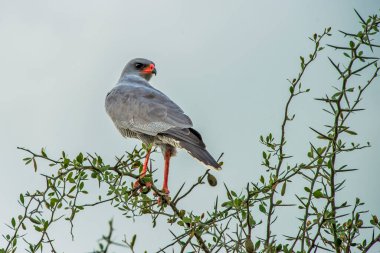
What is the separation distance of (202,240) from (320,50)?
157 centimetres

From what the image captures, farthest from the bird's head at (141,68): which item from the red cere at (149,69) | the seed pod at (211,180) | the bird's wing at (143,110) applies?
the seed pod at (211,180)

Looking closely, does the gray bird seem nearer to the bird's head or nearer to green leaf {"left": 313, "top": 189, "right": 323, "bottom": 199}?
the bird's head

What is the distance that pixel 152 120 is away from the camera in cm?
757

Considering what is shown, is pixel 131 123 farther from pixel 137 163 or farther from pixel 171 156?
pixel 137 163

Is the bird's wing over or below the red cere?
below

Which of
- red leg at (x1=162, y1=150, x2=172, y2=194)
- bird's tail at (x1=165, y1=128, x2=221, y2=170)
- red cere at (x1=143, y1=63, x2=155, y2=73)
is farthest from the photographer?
red cere at (x1=143, y1=63, x2=155, y2=73)

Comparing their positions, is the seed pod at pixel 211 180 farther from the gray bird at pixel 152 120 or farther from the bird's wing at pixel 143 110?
the bird's wing at pixel 143 110

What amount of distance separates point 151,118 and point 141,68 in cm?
217

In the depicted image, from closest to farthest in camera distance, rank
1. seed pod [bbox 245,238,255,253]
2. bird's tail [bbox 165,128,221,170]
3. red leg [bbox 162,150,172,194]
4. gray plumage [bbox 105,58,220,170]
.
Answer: seed pod [bbox 245,238,255,253]
bird's tail [bbox 165,128,221,170]
gray plumage [bbox 105,58,220,170]
red leg [bbox 162,150,172,194]

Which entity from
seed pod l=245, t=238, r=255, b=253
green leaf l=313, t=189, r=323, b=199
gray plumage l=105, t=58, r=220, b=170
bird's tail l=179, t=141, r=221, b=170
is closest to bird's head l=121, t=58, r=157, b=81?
gray plumage l=105, t=58, r=220, b=170

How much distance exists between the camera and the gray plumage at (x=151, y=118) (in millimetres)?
6820

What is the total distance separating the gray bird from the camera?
6.84m


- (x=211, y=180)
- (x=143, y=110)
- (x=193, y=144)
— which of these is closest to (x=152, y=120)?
(x=143, y=110)

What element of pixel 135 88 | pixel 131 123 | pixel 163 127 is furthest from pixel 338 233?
pixel 135 88
